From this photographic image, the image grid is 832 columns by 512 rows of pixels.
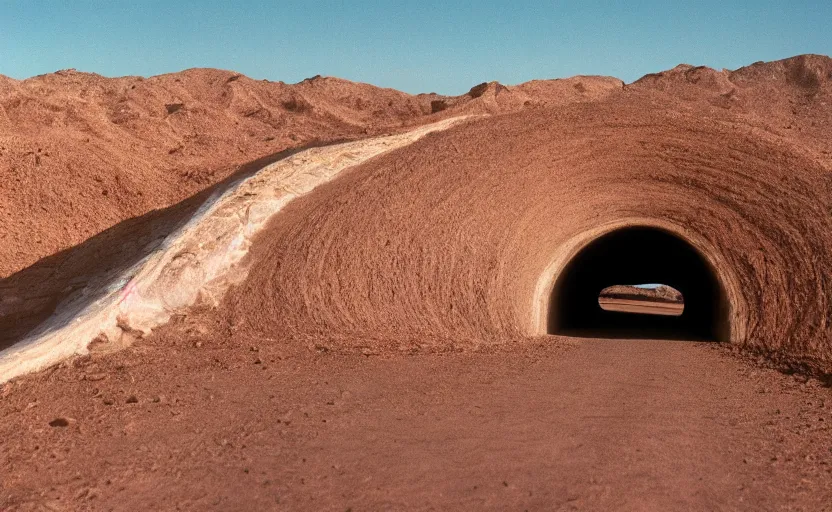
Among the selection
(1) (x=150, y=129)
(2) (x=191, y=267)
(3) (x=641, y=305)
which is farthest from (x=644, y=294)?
(2) (x=191, y=267)

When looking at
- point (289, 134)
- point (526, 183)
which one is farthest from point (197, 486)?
point (289, 134)

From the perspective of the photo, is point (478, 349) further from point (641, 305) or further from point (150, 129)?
point (641, 305)

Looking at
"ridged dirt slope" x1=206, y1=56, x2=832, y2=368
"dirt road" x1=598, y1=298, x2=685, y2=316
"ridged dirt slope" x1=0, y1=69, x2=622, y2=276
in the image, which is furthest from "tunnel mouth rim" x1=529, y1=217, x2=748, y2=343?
"dirt road" x1=598, y1=298, x2=685, y2=316

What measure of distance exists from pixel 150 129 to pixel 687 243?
11370 mm

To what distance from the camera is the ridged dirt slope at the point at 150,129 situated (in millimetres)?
14500

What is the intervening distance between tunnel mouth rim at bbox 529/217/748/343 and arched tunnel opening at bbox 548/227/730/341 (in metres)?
0.13

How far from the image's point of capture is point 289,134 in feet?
57.1

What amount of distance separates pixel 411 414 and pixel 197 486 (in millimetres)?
2462

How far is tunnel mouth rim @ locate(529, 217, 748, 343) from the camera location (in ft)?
42.6

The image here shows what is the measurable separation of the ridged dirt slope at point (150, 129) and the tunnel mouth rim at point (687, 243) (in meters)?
3.17

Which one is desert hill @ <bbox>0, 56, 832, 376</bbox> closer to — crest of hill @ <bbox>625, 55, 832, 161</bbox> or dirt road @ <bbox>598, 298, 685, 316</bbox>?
crest of hill @ <bbox>625, 55, 832, 161</bbox>

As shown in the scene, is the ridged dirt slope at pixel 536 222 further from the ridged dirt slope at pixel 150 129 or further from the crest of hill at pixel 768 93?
the ridged dirt slope at pixel 150 129

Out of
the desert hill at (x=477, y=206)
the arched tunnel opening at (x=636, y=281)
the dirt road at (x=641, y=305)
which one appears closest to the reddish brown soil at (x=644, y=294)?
the dirt road at (x=641, y=305)

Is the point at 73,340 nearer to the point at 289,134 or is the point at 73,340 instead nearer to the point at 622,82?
the point at 289,134
